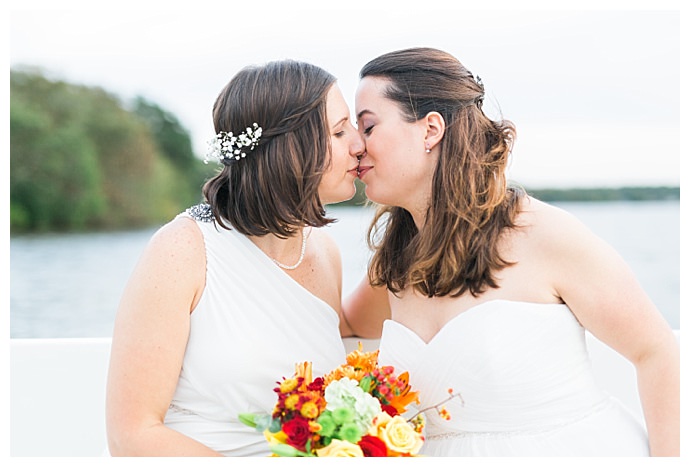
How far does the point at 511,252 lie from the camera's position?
7.12ft

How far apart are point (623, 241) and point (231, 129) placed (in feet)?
36.4

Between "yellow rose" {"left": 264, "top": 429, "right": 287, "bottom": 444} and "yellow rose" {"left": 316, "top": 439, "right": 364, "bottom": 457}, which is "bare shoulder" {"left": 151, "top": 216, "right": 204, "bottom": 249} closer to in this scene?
"yellow rose" {"left": 264, "top": 429, "right": 287, "bottom": 444}

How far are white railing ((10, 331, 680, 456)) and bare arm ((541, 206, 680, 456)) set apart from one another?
1.46 meters

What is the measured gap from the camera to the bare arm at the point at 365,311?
271cm

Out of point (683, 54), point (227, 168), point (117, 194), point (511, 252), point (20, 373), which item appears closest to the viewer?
point (683, 54)

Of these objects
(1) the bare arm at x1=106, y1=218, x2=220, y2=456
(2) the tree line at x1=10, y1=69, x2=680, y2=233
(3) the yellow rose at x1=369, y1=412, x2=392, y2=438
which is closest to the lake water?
(2) the tree line at x1=10, y1=69, x2=680, y2=233

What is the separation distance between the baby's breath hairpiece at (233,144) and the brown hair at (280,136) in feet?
0.07

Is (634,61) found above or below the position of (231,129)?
below

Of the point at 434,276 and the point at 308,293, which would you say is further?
the point at 308,293

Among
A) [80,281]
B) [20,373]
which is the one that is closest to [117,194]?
[80,281]

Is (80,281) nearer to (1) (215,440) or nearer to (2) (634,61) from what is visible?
(2) (634,61)

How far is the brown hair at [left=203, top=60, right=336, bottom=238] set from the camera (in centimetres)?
221

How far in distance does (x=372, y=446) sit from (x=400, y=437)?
0.07 meters

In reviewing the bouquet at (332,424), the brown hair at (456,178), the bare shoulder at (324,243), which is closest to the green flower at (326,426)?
the bouquet at (332,424)
